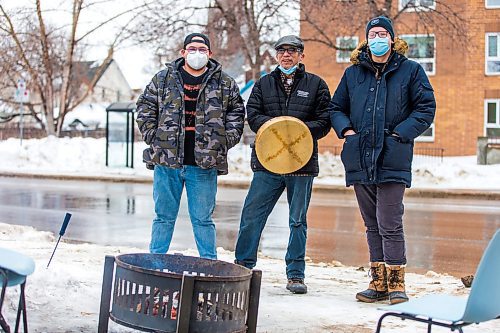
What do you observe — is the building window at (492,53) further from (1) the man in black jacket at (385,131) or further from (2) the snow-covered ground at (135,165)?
(1) the man in black jacket at (385,131)

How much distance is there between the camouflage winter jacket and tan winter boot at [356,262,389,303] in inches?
60.1

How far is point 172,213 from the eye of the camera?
23.4 feet

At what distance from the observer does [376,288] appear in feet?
22.8

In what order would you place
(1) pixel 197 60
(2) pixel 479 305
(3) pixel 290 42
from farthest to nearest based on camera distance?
(3) pixel 290 42 → (1) pixel 197 60 → (2) pixel 479 305

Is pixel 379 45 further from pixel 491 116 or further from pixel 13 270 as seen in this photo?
pixel 491 116

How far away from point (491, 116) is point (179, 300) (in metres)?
34.4

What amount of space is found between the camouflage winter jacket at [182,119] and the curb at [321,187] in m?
16.1

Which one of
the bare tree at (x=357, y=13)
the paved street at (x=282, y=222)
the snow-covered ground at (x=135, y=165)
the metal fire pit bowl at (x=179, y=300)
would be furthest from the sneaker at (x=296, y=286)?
the bare tree at (x=357, y=13)

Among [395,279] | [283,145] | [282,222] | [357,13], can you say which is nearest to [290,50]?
[283,145]

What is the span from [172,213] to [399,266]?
1.93 m

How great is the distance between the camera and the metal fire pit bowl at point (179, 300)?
4.43 m

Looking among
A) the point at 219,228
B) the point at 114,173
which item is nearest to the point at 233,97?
the point at 219,228

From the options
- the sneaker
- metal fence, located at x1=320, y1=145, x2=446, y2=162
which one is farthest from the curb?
the sneaker

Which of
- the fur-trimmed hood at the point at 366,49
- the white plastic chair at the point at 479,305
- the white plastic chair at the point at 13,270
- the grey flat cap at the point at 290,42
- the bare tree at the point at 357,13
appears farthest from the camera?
the bare tree at the point at 357,13
